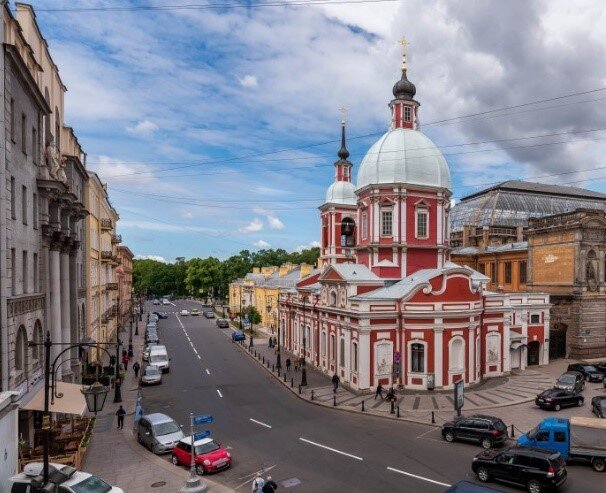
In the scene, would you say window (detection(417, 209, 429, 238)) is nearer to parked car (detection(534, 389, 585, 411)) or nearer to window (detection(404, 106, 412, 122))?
window (detection(404, 106, 412, 122))

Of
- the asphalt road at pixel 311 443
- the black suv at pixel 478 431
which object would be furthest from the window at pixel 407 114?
the black suv at pixel 478 431

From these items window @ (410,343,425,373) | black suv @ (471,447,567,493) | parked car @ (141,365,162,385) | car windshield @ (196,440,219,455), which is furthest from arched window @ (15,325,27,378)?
window @ (410,343,425,373)

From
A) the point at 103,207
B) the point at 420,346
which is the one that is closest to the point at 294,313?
the point at 420,346

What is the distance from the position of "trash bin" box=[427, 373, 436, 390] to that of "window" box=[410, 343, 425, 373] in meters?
0.64

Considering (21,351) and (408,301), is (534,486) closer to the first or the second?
(408,301)

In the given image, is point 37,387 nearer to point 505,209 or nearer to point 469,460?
point 469,460

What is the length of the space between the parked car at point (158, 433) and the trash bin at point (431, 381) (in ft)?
55.3

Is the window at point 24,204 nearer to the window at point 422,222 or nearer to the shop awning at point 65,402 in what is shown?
the shop awning at point 65,402

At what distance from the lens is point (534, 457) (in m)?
15.8

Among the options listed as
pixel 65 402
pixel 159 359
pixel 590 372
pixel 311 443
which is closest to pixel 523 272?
pixel 590 372

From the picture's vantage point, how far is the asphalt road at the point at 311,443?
1673cm

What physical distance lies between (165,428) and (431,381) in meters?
17.6

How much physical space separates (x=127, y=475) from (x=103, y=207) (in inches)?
1301

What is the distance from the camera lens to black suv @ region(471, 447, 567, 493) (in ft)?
50.6
